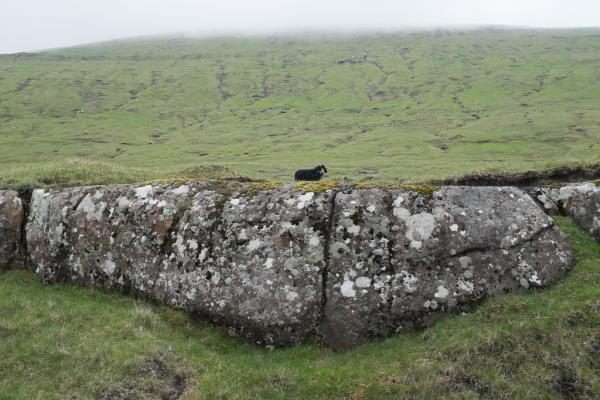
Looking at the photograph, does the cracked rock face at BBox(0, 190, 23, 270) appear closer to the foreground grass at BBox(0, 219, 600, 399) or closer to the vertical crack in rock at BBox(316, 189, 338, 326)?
the foreground grass at BBox(0, 219, 600, 399)

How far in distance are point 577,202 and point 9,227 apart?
55.5 feet

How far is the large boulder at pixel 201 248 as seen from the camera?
10.7 meters

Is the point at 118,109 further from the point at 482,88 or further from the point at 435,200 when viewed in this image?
the point at 435,200

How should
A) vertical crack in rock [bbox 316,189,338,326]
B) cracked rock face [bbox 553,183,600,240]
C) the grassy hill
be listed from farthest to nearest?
the grassy hill → cracked rock face [bbox 553,183,600,240] → vertical crack in rock [bbox 316,189,338,326]

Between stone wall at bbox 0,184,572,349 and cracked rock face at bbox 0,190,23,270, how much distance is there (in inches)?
125

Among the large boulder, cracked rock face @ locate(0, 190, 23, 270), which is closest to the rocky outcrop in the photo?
the large boulder

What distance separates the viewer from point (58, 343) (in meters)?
9.51

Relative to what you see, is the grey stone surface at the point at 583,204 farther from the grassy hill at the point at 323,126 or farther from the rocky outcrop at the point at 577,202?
the grassy hill at the point at 323,126

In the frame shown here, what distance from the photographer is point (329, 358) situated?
9.62 m

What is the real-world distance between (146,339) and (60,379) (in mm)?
1794

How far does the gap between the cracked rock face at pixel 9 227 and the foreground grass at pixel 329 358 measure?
146 inches

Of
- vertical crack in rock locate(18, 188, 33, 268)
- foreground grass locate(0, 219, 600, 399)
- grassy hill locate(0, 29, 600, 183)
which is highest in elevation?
vertical crack in rock locate(18, 188, 33, 268)

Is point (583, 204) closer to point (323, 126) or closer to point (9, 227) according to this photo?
point (9, 227)

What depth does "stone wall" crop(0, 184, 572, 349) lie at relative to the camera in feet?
33.8
